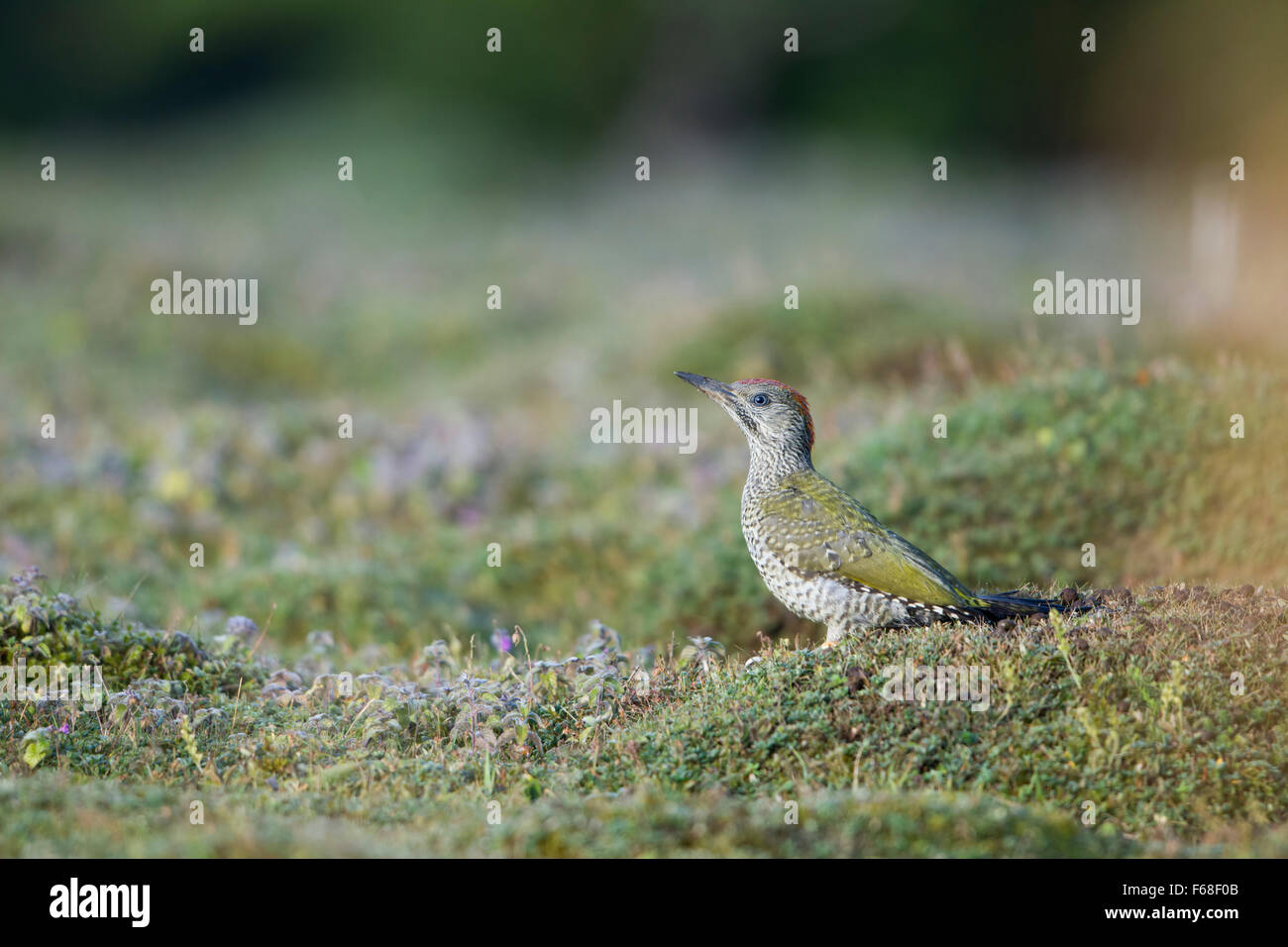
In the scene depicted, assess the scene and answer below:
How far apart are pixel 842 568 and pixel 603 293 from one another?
14627mm

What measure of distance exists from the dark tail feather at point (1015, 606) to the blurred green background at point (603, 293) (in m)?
2.74

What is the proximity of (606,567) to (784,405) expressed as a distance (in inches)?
152

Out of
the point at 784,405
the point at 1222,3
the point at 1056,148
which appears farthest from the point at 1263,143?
the point at 784,405

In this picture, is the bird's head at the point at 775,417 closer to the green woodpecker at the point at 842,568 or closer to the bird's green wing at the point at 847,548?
the green woodpecker at the point at 842,568

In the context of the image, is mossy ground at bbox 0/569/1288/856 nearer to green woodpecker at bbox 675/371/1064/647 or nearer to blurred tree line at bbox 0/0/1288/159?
green woodpecker at bbox 675/371/1064/647

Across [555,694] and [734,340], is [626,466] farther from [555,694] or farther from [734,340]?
[555,694]

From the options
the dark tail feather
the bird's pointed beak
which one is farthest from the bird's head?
the dark tail feather

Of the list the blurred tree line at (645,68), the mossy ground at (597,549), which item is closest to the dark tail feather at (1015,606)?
the mossy ground at (597,549)

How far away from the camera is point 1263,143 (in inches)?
1150

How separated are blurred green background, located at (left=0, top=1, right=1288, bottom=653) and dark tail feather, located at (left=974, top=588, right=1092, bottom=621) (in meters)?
2.74

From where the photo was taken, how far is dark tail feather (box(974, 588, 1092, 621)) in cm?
702

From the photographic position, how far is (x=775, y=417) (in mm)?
8305

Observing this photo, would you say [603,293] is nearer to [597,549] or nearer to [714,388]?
[597,549]

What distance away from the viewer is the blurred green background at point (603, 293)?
11.0 metres
